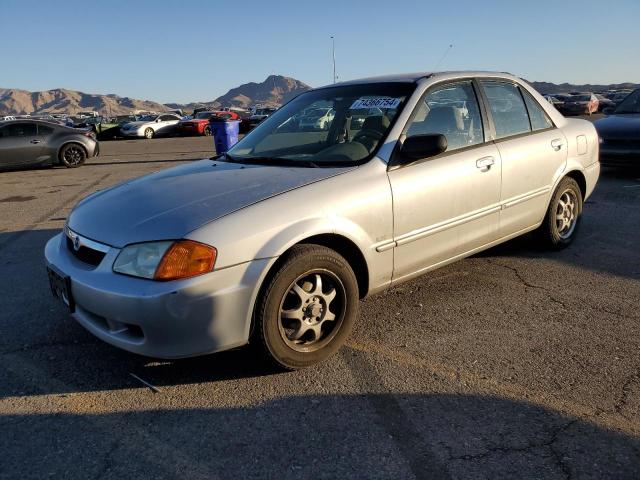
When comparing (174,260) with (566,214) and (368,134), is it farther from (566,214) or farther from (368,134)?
(566,214)

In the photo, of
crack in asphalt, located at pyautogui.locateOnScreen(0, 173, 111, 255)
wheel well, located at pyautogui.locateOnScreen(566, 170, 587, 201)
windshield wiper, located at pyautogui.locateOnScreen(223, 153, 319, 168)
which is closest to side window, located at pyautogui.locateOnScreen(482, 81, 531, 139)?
wheel well, located at pyautogui.locateOnScreen(566, 170, 587, 201)

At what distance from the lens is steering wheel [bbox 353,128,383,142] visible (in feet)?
11.7

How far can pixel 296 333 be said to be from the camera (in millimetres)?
2992

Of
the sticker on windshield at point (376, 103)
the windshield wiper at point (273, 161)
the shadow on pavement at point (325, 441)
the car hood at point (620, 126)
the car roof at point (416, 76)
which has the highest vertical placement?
the car roof at point (416, 76)

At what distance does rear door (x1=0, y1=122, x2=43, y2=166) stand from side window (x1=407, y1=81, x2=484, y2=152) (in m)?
11.7

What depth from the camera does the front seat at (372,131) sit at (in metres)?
3.53

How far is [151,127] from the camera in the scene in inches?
1137

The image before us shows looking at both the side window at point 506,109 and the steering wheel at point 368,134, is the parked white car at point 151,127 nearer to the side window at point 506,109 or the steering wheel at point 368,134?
the side window at point 506,109

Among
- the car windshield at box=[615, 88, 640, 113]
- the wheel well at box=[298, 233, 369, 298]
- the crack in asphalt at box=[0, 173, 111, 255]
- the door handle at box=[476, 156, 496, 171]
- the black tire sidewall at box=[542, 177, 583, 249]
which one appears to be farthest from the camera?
the car windshield at box=[615, 88, 640, 113]

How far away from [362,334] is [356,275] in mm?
433

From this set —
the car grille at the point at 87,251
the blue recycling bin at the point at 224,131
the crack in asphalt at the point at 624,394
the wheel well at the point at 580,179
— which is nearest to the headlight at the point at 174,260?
the car grille at the point at 87,251

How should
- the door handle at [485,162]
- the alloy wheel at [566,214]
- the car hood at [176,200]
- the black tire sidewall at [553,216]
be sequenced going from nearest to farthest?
the car hood at [176,200] < the door handle at [485,162] < the black tire sidewall at [553,216] < the alloy wheel at [566,214]

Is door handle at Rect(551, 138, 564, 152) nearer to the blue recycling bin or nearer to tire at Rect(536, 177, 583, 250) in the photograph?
tire at Rect(536, 177, 583, 250)

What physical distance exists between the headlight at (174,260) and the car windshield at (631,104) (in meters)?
9.12
